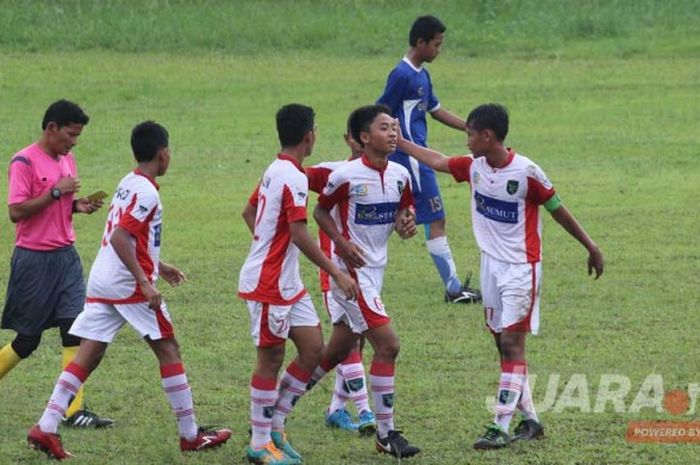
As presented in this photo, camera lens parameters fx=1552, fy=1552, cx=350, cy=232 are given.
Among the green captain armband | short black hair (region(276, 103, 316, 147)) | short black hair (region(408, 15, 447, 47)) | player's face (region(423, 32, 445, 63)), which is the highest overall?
short black hair (region(408, 15, 447, 47))

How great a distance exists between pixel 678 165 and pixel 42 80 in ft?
36.3

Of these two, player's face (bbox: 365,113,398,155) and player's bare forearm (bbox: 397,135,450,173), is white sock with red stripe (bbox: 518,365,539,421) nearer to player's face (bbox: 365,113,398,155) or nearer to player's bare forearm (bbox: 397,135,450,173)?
player's bare forearm (bbox: 397,135,450,173)

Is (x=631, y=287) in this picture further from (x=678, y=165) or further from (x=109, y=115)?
(x=109, y=115)

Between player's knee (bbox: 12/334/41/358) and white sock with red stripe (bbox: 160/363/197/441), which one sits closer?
white sock with red stripe (bbox: 160/363/197/441)

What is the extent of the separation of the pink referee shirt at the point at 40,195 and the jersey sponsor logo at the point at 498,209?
2.39 metres

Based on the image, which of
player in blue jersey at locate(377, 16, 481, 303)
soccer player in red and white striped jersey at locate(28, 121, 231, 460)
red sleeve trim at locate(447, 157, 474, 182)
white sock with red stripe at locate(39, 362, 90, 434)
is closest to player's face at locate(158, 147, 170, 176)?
soccer player in red and white striped jersey at locate(28, 121, 231, 460)

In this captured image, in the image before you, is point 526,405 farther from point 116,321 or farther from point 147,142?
point 147,142

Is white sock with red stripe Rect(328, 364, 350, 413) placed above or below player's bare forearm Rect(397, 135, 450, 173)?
below

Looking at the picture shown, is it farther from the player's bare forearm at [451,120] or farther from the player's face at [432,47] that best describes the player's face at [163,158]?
the player's face at [432,47]

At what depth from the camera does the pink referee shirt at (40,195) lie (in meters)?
8.84

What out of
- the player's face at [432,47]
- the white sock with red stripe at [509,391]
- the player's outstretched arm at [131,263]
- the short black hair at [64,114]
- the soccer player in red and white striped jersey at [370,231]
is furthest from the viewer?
the player's face at [432,47]

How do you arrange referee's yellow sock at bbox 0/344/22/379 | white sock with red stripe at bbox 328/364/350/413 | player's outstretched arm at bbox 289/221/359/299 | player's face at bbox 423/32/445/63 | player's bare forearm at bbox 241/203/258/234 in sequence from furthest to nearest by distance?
1. player's face at bbox 423/32/445/63
2. referee's yellow sock at bbox 0/344/22/379
3. white sock with red stripe at bbox 328/364/350/413
4. player's bare forearm at bbox 241/203/258/234
5. player's outstretched arm at bbox 289/221/359/299

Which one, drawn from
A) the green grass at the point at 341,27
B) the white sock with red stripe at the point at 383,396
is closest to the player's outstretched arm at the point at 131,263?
the white sock with red stripe at the point at 383,396

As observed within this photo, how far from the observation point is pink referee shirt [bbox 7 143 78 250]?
8.84 m
